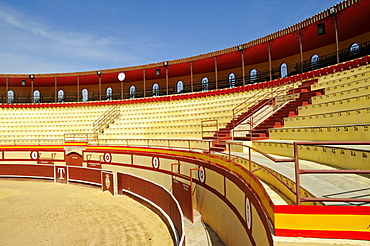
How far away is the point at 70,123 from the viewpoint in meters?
23.9

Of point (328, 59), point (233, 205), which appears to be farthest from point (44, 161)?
point (328, 59)

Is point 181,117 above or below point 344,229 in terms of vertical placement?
above

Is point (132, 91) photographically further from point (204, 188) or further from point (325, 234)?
point (325, 234)

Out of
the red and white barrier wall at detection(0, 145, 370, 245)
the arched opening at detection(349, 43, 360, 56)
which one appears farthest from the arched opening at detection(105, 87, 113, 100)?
the arched opening at detection(349, 43, 360, 56)

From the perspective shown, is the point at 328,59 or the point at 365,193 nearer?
the point at 365,193

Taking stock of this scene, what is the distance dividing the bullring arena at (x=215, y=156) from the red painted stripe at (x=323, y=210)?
0.01m

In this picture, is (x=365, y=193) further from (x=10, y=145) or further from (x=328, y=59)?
(x=10, y=145)

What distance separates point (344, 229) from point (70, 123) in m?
23.9

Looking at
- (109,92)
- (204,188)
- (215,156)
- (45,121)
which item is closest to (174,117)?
(204,188)

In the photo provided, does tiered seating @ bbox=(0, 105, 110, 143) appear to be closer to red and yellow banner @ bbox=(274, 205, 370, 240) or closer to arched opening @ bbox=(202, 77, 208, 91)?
arched opening @ bbox=(202, 77, 208, 91)

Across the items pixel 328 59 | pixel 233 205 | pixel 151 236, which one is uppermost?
pixel 328 59

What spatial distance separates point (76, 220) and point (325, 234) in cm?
925

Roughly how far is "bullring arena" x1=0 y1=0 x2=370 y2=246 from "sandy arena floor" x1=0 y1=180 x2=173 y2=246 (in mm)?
62

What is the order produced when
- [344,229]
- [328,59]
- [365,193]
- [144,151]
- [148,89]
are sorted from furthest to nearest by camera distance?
[148,89], [328,59], [144,151], [365,193], [344,229]
